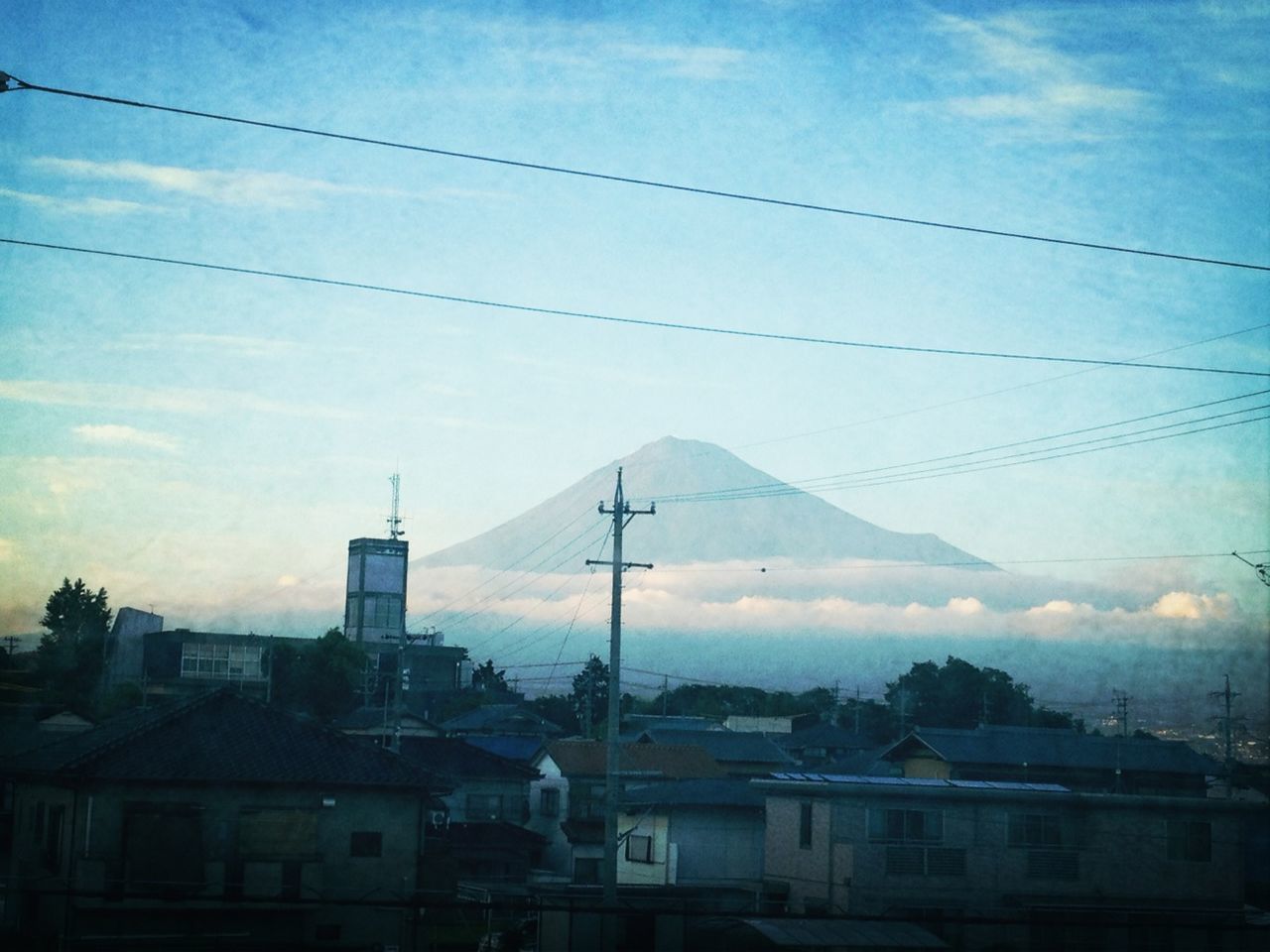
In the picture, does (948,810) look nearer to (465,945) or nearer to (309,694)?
(465,945)

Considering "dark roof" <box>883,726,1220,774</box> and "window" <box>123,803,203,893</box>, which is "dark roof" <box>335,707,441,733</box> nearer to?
"dark roof" <box>883,726,1220,774</box>

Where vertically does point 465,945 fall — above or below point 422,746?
below

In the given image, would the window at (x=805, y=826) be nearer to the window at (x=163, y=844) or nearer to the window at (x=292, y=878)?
the window at (x=292, y=878)

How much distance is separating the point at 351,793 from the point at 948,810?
35.1ft

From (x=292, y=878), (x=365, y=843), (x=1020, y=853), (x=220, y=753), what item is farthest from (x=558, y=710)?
(x=292, y=878)

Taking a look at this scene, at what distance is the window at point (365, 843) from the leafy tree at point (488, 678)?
59321mm

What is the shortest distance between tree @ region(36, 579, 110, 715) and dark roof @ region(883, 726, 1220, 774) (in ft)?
84.0

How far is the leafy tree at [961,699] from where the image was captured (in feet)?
166

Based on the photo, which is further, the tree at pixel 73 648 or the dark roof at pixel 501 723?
the dark roof at pixel 501 723

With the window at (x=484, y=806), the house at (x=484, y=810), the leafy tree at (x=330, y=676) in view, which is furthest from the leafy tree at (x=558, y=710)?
the window at (x=484, y=806)

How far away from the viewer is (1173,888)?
22578 millimetres

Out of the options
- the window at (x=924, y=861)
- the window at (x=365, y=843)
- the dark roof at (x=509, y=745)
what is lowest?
the window at (x=924, y=861)

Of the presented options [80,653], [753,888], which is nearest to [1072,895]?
[753,888]

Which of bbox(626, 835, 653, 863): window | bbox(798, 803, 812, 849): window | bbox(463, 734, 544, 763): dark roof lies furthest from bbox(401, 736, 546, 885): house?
bbox(798, 803, 812, 849): window
